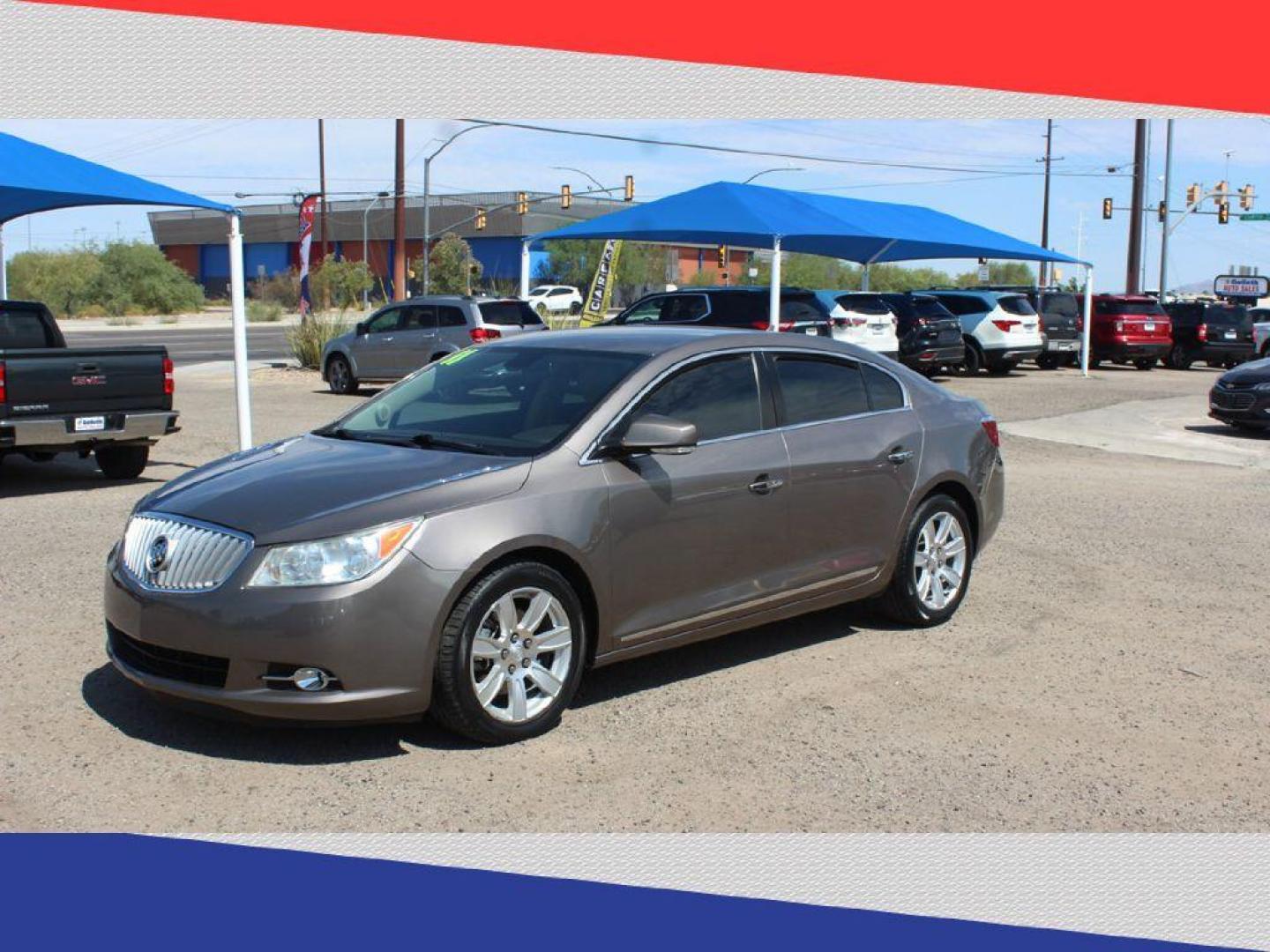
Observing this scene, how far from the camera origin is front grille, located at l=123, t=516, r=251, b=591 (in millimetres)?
5188

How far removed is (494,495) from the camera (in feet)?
17.6

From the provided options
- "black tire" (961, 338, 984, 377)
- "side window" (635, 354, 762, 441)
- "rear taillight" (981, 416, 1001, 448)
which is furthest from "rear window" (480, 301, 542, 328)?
"side window" (635, 354, 762, 441)

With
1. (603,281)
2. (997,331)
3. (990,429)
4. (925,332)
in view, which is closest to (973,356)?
(997,331)

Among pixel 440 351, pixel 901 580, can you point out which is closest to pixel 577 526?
pixel 901 580

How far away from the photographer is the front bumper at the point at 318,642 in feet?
16.4

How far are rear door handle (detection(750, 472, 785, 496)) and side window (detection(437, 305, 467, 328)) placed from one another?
17728 millimetres

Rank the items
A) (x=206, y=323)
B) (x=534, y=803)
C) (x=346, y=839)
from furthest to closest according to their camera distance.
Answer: (x=206, y=323), (x=534, y=803), (x=346, y=839)

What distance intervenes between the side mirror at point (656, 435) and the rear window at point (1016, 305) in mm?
25169

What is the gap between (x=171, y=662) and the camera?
17.3 feet

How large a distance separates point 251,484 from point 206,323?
66174mm

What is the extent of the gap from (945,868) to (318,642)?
Answer: 2.29 meters

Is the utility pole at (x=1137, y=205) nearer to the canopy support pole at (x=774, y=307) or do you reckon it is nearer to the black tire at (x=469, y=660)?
the canopy support pole at (x=774, y=307)

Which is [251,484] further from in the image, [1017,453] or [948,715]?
[1017,453]

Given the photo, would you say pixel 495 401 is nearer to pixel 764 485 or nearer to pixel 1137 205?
pixel 764 485
